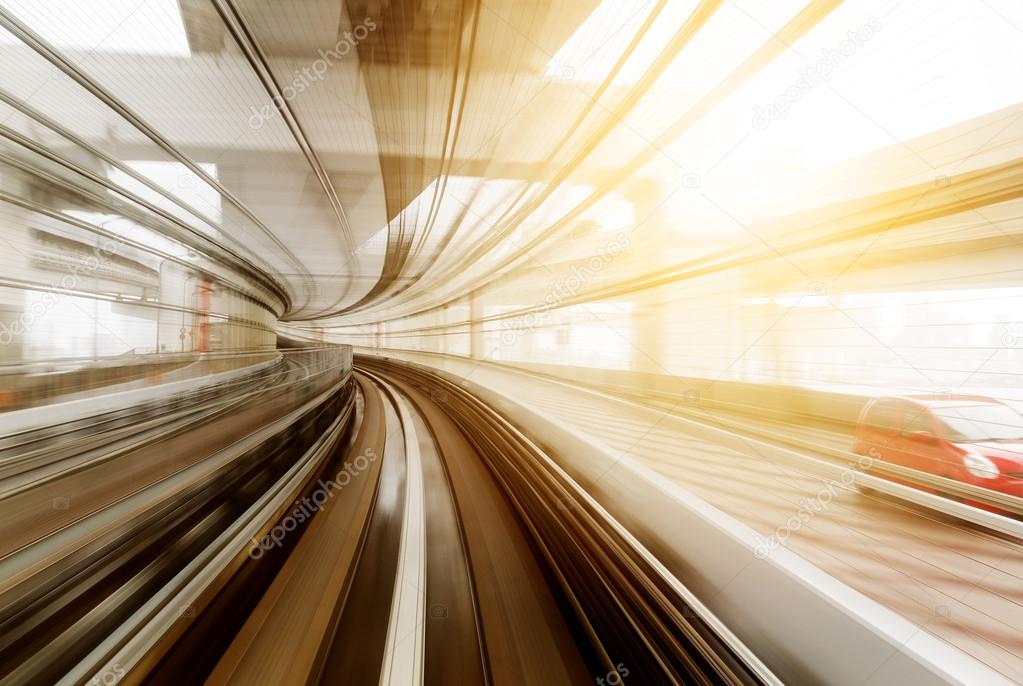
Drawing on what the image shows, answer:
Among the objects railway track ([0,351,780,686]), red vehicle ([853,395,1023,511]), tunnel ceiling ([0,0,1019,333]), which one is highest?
tunnel ceiling ([0,0,1019,333])

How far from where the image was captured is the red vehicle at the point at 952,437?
3.74 ft

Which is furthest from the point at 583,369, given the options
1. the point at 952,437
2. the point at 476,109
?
the point at 952,437

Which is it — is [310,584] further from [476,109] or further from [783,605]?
[476,109]

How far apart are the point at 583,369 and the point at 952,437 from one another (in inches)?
121

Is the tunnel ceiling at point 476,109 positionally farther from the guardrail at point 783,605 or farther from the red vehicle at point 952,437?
the guardrail at point 783,605

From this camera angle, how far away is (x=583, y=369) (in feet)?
14.0

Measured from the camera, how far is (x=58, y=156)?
10.8 feet

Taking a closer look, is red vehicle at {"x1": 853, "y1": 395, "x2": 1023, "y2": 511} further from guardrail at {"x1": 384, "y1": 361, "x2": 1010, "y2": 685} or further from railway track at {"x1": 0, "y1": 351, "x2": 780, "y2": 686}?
railway track at {"x1": 0, "y1": 351, "x2": 780, "y2": 686}

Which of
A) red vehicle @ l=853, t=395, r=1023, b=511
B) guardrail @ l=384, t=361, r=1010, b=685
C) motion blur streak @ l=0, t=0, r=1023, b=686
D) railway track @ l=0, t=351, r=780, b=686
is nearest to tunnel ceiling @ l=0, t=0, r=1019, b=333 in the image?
motion blur streak @ l=0, t=0, r=1023, b=686

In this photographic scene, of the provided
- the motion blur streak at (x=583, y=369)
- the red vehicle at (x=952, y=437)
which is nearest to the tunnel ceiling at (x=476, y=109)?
the motion blur streak at (x=583, y=369)

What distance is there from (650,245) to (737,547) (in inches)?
75.8

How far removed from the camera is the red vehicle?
114 centimetres

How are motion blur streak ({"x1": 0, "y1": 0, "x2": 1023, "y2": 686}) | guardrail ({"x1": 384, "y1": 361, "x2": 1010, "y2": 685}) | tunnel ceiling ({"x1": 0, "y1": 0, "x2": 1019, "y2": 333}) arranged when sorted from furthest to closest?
tunnel ceiling ({"x1": 0, "y1": 0, "x2": 1019, "y2": 333}) → motion blur streak ({"x1": 0, "y1": 0, "x2": 1023, "y2": 686}) → guardrail ({"x1": 384, "y1": 361, "x2": 1010, "y2": 685})

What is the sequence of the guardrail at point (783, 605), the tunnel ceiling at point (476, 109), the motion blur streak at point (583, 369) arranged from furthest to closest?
the tunnel ceiling at point (476, 109) → the motion blur streak at point (583, 369) → the guardrail at point (783, 605)
